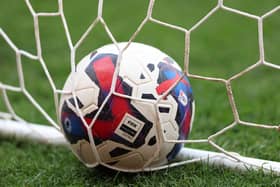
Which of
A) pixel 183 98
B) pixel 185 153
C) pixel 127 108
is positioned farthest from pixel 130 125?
pixel 185 153

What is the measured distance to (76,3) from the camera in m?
6.77

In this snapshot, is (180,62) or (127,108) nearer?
(127,108)

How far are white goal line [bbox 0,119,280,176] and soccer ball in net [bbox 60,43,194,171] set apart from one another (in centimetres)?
19

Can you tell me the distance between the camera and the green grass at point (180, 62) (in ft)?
9.23

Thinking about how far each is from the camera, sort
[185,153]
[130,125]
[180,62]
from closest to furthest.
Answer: [130,125]
[185,153]
[180,62]

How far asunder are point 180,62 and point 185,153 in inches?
77.7

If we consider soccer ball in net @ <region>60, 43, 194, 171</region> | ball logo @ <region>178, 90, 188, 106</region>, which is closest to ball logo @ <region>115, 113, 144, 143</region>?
soccer ball in net @ <region>60, 43, 194, 171</region>

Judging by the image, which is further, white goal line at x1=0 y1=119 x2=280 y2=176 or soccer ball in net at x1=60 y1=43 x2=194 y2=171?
white goal line at x1=0 y1=119 x2=280 y2=176

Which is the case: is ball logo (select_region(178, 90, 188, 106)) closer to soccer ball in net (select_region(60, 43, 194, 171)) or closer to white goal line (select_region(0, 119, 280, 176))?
soccer ball in net (select_region(60, 43, 194, 171))

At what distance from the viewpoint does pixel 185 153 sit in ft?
9.71

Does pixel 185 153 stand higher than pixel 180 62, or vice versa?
pixel 185 153

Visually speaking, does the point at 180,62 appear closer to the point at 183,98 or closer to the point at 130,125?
the point at 183,98

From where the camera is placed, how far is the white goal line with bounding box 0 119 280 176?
2.76 m

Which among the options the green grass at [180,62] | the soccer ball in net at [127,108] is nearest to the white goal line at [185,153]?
the green grass at [180,62]
